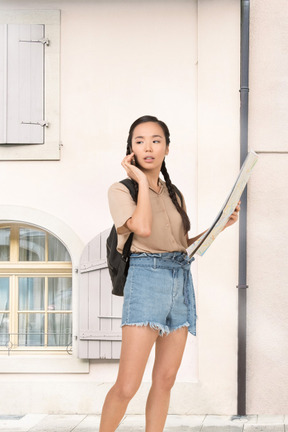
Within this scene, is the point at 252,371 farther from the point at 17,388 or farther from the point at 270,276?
the point at 17,388

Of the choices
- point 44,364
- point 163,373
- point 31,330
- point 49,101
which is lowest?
point 44,364

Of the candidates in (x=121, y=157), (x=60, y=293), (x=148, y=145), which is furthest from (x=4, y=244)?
(x=148, y=145)

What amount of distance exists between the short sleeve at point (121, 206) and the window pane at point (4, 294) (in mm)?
2854

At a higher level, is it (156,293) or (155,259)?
(155,259)

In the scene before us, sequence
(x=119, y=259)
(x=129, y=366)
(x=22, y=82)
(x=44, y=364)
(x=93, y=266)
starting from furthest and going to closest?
1. (x=22, y=82)
2. (x=44, y=364)
3. (x=93, y=266)
4. (x=119, y=259)
5. (x=129, y=366)

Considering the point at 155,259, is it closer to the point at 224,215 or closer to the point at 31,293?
the point at 224,215


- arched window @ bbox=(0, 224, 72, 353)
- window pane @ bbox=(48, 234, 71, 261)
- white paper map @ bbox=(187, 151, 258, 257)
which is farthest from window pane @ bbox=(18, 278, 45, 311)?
white paper map @ bbox=(187, 151, 258, 257)

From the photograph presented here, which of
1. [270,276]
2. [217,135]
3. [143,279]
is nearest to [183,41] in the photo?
[217,135]

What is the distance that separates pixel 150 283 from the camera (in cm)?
341

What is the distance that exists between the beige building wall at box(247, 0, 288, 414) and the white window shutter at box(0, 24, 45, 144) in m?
1.73

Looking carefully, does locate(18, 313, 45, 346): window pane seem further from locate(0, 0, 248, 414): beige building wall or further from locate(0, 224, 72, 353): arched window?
locate(0, 0, 248, 414): beige building wall

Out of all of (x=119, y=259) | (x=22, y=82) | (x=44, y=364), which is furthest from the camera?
(x=22, y=82)

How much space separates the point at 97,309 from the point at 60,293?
47cm

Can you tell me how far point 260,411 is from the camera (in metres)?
5.69
